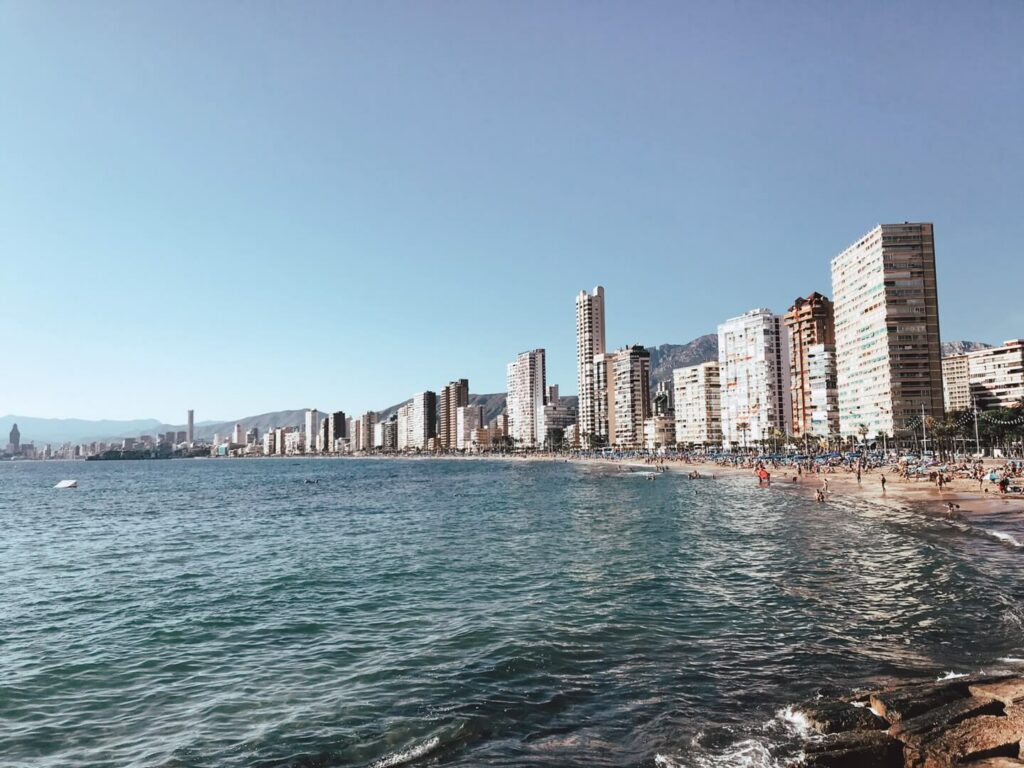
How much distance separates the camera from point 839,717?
41.3ft

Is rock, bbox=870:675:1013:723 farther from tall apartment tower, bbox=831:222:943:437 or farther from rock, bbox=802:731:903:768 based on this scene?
tall apartment tower, bbox=831:222:943:437

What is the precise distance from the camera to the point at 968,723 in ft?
36.0

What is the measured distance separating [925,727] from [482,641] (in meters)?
11.3

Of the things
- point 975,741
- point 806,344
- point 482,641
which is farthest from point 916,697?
point 806,344

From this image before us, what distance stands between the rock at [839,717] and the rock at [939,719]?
0.62m

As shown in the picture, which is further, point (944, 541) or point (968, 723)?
point (944, 541)

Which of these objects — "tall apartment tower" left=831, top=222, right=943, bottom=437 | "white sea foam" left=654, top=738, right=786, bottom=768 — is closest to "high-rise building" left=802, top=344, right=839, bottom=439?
"tall apartment tower" left=831, top=222, right=943, bottom=437

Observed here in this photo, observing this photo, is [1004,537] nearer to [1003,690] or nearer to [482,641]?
[1003,690]

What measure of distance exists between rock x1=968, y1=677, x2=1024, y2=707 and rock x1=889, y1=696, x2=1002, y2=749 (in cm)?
37

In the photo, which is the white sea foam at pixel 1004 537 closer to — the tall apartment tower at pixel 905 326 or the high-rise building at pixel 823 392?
Result: the tall apartment tower at pixel 905 326

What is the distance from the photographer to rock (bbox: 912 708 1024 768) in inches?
402

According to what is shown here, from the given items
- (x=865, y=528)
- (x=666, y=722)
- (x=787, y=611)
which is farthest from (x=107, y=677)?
(x=865, y=528)

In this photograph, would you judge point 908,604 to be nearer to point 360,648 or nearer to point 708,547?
point 708,547

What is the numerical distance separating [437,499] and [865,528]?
4855cm
